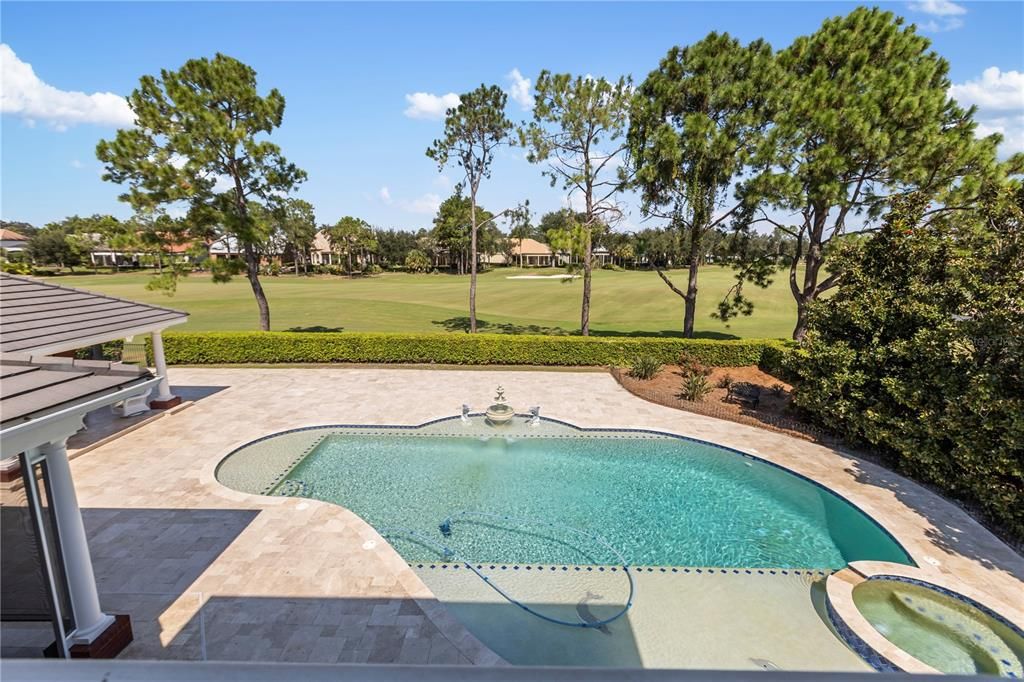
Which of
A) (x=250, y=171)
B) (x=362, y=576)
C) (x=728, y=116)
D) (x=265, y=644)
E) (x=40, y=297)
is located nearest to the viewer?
(x=265, y=644)

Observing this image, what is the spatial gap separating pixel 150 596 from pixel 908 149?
27.0m

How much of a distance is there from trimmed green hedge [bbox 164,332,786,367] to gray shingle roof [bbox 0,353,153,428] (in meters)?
17.0

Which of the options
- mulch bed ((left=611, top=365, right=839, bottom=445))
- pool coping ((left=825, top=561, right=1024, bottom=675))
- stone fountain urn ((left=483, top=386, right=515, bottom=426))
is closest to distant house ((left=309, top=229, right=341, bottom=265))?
mulch bed ((left=611, top=365, right=839, bottom=445))

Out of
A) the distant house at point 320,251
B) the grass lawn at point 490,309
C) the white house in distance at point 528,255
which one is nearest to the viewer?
the grass lawn at point 490,309

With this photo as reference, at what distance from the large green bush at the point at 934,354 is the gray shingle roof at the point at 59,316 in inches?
766

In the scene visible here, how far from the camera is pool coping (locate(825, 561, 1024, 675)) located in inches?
284

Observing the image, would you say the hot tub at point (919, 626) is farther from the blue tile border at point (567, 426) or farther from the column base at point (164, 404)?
the column base at point (164, 404)

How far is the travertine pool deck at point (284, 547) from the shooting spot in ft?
23.5

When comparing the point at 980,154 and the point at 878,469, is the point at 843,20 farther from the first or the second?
the point at 878,469

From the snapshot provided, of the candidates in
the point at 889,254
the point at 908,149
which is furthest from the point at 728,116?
the point at 889,254

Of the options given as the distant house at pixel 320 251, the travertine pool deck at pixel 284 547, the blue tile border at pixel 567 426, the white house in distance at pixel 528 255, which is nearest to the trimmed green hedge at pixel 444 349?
the travertine pool deck at pixel 284 547

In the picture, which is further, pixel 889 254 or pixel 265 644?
pixel 889 254

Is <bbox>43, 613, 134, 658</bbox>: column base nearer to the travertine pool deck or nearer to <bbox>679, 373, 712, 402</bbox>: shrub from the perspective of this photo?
the travertine pool deck

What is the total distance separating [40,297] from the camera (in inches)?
476
